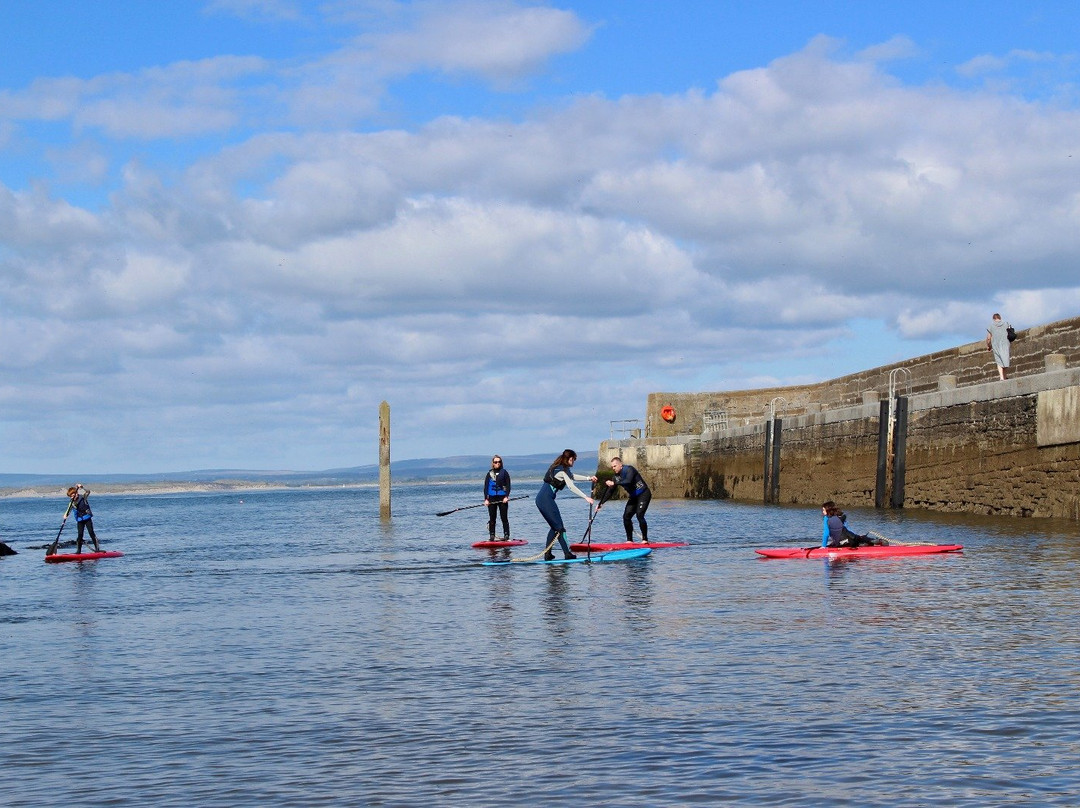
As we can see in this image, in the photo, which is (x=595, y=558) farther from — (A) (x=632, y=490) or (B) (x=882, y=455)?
(B) (x=882, y=455)

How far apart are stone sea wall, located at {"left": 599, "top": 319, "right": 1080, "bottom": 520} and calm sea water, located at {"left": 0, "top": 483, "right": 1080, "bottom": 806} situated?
17.6 feet

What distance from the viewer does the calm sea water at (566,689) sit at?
7352 mm

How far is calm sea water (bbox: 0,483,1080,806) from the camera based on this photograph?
24.1 ft

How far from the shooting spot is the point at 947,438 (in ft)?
99.1

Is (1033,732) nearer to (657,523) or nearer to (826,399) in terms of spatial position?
(657,523)

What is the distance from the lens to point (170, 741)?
8.77 m

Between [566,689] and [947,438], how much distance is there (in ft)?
72.7

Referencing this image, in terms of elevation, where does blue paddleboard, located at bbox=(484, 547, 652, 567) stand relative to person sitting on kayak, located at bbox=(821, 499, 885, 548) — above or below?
below

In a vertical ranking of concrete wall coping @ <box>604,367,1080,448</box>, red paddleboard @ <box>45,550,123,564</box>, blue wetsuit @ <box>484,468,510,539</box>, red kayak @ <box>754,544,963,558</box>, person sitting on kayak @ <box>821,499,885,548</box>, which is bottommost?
red paddleboard @ <box>45,550,123,564</box>

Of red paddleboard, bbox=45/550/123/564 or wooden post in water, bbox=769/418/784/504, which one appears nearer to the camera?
red paddleboard, bbox=45/550/123/564

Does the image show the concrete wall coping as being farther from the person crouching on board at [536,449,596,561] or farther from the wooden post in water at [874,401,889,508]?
the person crouching on board at [536,449,596,561]

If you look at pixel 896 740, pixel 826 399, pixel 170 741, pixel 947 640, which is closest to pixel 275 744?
pixel 170 741

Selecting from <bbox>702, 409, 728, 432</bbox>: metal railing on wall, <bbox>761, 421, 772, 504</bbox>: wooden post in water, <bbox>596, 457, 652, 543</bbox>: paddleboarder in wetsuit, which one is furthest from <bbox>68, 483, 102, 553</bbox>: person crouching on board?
<bbox>702, 409, 728, 432</bbox>: metal railing on wall

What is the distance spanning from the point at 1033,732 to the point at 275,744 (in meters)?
4.82
